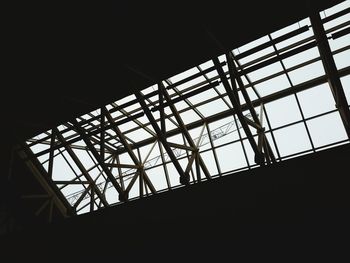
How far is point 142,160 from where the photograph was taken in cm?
1250

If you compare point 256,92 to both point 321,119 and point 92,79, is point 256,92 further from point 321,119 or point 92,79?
point 92,79

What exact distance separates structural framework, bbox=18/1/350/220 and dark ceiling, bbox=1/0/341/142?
1151mm

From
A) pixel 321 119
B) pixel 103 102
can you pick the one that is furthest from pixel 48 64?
pixel 321 119

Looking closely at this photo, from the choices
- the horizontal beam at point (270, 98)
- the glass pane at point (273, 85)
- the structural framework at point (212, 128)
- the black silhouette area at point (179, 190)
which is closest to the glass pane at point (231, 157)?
the structural framework at point (212, 128)

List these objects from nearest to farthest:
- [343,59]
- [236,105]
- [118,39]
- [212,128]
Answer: [118,39] → [236,105] → [343,59] → [212,128]

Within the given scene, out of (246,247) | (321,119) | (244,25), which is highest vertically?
(244,25)

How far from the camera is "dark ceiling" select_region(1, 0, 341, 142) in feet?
16.8

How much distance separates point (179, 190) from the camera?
636 centimetres

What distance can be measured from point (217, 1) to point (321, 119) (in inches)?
253

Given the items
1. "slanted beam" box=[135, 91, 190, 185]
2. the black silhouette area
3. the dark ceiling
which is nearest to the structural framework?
"slanted beam" box=[135, 91, 190, 185]

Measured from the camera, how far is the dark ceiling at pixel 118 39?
5.11 m

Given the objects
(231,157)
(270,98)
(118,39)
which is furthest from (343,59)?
(118,39)

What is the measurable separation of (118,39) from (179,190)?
354 centimetres

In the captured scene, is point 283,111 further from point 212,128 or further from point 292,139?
point 212,128
